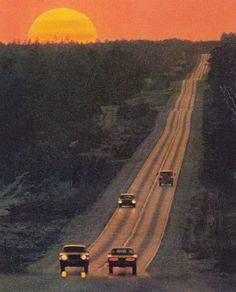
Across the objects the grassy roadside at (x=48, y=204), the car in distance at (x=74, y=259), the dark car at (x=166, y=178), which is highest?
the car in distance at (x=74, y=259)

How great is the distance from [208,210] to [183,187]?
1811 centimetres

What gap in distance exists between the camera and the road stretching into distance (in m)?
81.9

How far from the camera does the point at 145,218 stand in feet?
335

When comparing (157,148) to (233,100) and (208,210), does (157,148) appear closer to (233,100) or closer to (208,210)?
(233,100)

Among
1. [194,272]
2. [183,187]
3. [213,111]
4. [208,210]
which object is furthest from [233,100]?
[194,272]

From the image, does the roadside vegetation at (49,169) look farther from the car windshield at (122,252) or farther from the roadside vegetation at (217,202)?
the roadside vegetation at (217,202)

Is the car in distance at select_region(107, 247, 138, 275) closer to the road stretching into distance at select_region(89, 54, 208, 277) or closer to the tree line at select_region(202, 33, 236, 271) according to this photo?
the road stretching into distance at select_region(89, 54, 208, 277)

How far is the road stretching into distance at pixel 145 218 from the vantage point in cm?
8194

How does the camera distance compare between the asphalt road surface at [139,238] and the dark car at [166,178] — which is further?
the dark car at [166,178]

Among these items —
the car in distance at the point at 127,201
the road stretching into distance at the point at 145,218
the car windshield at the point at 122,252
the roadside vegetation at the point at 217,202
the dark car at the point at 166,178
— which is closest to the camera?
the car windshield at the point at 122,252

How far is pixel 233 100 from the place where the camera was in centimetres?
18438

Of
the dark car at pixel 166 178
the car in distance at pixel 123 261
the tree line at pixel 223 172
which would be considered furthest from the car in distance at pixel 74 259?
the dark car at pixel 166 178

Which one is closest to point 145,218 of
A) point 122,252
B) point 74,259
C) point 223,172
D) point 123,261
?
point 223,172

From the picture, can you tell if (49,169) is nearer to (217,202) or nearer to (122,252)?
(217,202)
